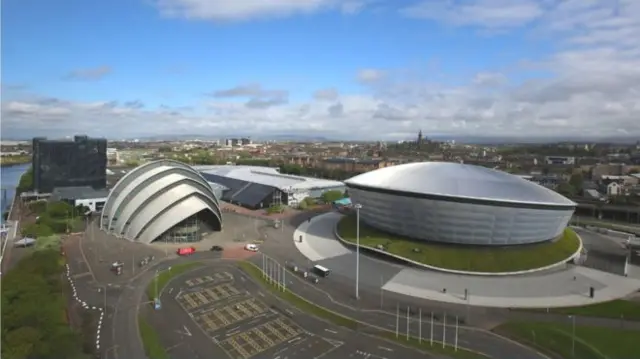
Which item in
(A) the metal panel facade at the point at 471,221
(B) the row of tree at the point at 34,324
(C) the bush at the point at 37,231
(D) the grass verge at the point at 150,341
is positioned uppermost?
(A) the metal panel facade at the point at 471,221

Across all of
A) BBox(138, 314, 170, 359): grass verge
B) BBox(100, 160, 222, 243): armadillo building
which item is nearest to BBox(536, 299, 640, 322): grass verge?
BBox(138, 314, 170, 359): grass verge

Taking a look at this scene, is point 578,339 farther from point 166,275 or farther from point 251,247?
point 166,275

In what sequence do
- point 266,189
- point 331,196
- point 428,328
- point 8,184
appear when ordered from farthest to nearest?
1. point 8,184
2. point 266,189
3. point 331,196
4. point 428,328

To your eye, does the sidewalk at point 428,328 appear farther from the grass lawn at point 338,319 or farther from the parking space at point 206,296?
the parking space at point 206,296

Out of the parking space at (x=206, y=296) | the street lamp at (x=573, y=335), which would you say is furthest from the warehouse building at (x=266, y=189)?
the street lamp at (x=573, y=335)

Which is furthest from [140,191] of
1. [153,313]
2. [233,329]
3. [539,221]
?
[539,221]

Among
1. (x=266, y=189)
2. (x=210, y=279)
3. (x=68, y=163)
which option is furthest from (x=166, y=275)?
(x=68, y=163)
